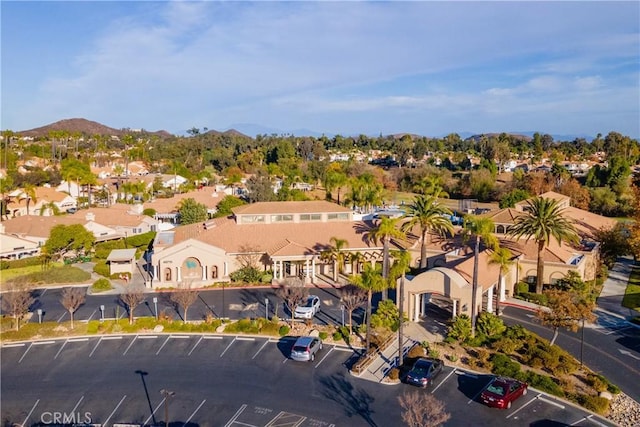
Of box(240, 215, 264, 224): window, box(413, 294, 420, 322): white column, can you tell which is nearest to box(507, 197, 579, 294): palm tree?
box(413, 294, 420, 322): white column

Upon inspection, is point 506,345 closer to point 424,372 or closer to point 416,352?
point 416,352

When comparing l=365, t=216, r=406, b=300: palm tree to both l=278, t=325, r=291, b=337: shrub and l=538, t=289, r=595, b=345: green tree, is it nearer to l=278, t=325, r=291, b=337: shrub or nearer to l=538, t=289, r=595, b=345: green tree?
l=278, t=325, r=291, b=337: shrub

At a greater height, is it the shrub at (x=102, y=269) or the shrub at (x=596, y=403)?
the shrub at (x=102, y=269)

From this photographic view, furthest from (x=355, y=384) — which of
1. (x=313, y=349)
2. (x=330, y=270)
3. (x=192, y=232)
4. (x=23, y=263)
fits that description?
(x=23, y=263)

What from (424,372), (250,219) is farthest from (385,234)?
(250,219)

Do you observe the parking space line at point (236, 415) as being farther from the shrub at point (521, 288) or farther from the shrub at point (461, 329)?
the shrub at point (521, 288)

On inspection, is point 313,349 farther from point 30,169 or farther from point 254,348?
point 30,169

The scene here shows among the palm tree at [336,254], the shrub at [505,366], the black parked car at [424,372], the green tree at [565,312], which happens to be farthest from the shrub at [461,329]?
the palm tree at [336,254]
